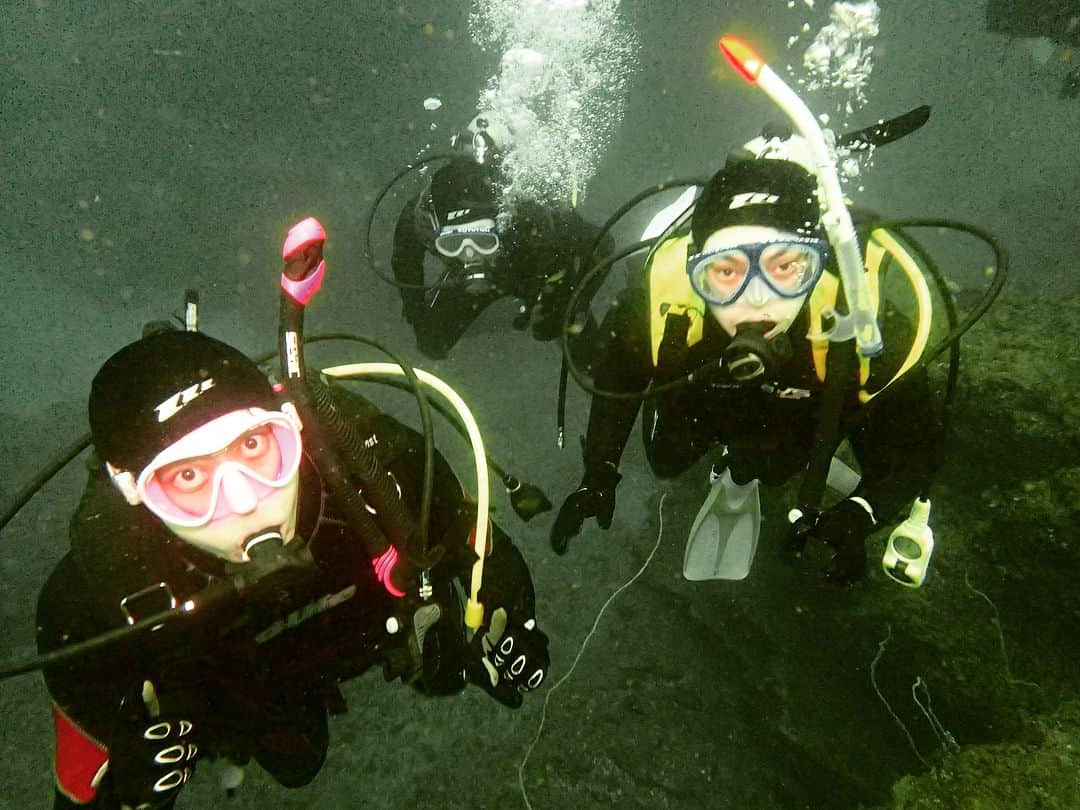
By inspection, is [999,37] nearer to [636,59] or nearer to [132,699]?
[636,59]

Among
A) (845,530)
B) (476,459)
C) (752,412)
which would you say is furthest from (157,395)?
(845,530)

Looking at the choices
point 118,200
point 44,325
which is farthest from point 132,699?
point 118,200

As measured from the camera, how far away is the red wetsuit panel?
7.14 feet

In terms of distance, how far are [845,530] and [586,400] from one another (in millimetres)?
3904

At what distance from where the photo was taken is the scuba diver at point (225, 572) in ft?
5.87

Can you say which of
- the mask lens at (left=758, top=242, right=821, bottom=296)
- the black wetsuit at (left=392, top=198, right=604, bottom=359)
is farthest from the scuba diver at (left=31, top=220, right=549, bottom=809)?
the black wetsuit at (left=392, top=198, right=604, bottom=359)

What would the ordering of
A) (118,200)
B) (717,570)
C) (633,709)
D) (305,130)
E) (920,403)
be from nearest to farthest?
(920,403), (633,709), (717,570), (305,130), (118,200)

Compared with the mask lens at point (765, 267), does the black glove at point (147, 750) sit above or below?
below

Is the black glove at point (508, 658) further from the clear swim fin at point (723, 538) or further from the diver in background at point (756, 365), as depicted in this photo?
the clear swim fin at point (723, 538)

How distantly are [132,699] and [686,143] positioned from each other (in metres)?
17.4

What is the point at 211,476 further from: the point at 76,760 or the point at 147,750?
the point at 76,760

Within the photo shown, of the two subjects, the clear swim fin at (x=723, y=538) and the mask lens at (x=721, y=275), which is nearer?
the mask lens at (x=721, y=275)

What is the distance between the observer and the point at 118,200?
19.4m

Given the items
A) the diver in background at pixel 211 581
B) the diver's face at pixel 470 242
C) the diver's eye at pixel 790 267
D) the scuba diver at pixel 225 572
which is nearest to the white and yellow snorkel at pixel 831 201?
the diver's eye at pixel 790 267
